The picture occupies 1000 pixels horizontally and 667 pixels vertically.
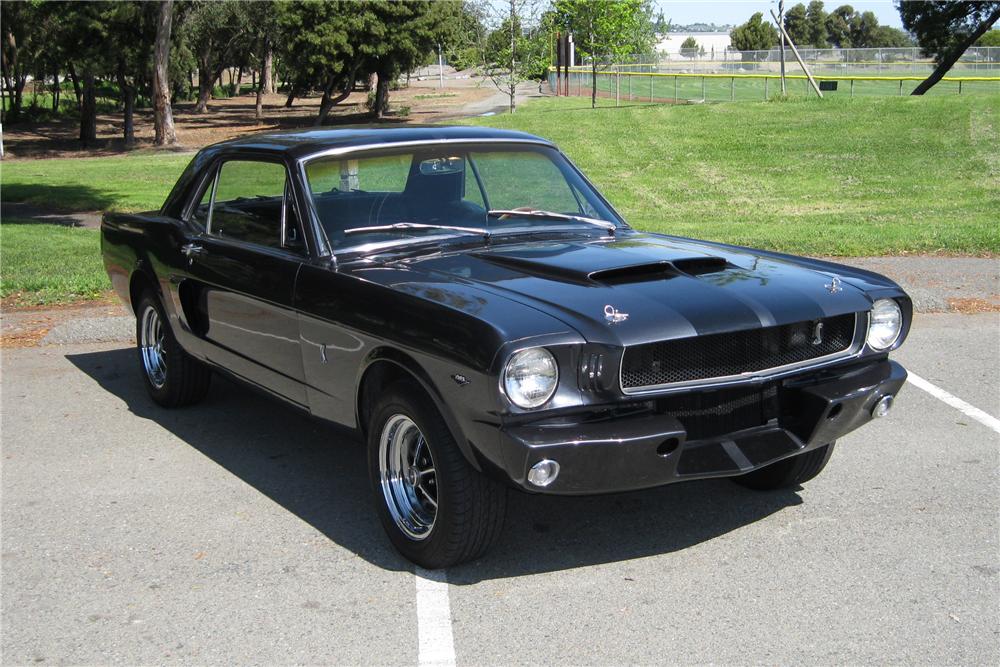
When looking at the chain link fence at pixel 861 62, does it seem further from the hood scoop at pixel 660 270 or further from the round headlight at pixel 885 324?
the hood scoop at pixel 660 270

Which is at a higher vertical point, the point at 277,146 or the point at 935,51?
the point at 935,51

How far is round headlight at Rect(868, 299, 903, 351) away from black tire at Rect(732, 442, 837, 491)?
583 millimetres

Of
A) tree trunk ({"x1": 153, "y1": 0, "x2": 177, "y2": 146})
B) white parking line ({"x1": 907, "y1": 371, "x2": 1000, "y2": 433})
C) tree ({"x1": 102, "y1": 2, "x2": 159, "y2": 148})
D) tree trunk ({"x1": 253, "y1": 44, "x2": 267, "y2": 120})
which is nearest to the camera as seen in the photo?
white parking line ({"x1": 907, "y1": 371, "x2": 1000, "y2": 433})

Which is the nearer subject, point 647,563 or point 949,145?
point 647,563

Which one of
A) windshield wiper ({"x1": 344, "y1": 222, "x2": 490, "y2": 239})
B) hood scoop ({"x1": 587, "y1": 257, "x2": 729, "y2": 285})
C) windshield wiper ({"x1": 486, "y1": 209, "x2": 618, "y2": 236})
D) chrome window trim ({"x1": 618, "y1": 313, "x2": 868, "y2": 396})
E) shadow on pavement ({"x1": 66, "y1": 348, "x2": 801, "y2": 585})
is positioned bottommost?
shadow on pavement ({"x1": 66, "y1": 348, "x2": 801, "y2": 585})

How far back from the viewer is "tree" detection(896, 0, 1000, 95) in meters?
37.6

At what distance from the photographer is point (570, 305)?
13.3 ft

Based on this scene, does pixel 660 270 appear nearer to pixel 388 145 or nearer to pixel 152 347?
pixel 388 145

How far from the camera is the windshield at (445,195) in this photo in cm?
509

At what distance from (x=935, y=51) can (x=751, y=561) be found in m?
40.1

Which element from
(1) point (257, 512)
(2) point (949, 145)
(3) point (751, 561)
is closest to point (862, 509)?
(3) point (751, 561)

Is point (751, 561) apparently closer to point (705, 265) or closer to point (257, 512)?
point (705, 265)

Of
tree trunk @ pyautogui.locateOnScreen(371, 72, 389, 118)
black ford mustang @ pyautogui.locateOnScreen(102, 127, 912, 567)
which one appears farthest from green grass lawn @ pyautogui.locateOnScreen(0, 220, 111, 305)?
tree trunk @ pyautogui.locateOnScreen(371, 72, 389, 118)

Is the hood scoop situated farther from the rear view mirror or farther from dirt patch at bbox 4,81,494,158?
dirt patch at bbox 4,81,494,158
